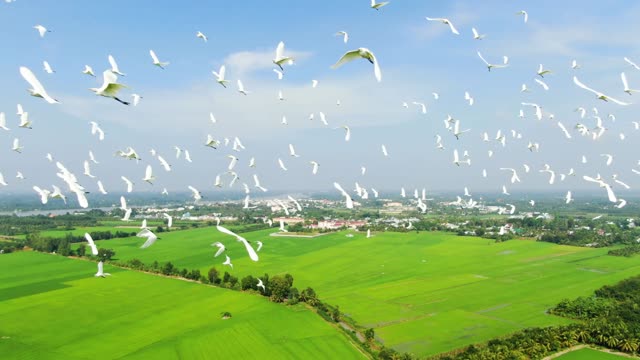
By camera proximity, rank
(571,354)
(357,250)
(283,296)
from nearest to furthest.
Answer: (571,354) → (283,296) → (357,250)

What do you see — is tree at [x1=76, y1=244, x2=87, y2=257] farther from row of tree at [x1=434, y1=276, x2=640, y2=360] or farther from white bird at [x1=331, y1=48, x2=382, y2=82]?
white bird at [x1=331, y1=48, x2=382, y2=82]

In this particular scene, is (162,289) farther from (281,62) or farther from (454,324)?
(281,62)

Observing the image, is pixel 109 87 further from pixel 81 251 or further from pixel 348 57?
pixel 81 251

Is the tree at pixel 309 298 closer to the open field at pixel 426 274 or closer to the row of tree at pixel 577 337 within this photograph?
the open field at pixel 426 274

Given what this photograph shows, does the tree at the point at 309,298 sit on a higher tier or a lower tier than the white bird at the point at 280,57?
lower

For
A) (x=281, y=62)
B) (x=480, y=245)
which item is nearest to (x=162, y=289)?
(x=281, y=62)

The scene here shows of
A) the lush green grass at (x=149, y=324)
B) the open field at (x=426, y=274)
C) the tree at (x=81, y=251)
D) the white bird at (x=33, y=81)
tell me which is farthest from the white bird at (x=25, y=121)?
the tree at (x=81, y=251)
